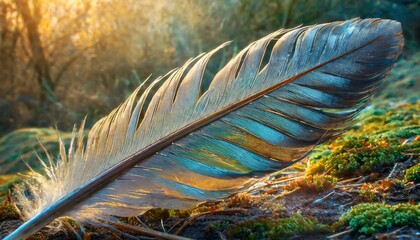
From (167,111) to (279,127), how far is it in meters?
0.53

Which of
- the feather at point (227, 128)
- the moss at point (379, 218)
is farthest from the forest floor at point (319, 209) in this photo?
the feather at point (227, 128)

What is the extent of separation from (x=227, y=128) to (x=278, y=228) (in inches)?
20.8

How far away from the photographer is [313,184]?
2.76m

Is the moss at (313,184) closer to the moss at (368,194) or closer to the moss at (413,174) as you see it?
the moss at (368,194)

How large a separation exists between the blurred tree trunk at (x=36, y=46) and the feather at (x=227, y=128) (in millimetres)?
10209

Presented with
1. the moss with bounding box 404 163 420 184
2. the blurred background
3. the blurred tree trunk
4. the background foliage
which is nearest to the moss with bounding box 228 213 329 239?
the moss with bounding box 404 163 420 184

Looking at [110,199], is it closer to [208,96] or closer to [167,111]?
[167,111]

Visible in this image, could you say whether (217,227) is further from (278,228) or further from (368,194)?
(368,194)

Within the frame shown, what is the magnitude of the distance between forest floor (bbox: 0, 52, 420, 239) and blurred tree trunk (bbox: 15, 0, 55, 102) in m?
9.88

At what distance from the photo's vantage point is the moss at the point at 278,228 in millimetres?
2164

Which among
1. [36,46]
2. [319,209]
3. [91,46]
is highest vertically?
[36,46]

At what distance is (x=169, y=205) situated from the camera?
2314 mm

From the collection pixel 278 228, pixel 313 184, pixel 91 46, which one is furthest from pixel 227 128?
pixel 91 46

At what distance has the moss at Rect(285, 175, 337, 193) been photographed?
9.03ft
